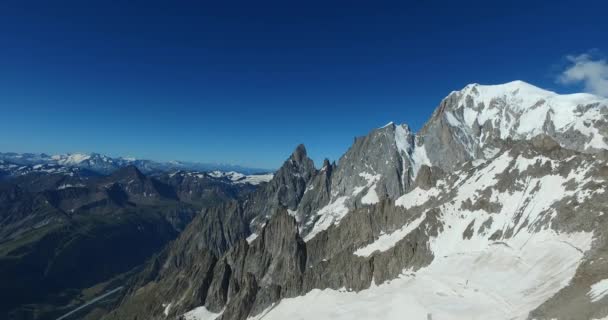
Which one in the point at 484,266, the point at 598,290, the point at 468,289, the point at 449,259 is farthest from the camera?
the point at 449,259

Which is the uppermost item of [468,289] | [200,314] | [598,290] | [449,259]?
[598,290]

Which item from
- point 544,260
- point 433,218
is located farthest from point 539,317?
point 433,218

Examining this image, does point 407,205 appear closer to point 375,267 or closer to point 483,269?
point 375,267

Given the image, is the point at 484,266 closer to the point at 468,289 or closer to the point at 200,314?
the point at 468,289

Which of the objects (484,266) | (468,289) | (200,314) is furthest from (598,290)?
(200,314)

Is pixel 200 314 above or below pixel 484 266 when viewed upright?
below

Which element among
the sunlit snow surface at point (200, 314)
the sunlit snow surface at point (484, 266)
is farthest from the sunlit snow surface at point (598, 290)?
the sunlit snow surface at point (200, 314)

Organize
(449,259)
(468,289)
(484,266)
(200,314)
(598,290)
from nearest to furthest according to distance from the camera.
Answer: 1. (598,290)
2. (468,289)
3. (484,266)
4. (449,259)
5. (200,314)

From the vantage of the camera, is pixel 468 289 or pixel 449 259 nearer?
pixel 468 289

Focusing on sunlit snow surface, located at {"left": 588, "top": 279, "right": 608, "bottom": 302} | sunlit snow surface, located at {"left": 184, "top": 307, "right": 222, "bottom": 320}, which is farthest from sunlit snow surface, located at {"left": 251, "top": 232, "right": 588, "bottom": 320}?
sunlit snow surface, located at {"left": 184, "top": 307, "right": 222, "bottom": 320}

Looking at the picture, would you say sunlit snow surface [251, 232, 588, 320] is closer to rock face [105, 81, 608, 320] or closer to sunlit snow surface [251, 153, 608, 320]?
sunlit snow surface [251, 153, 608, 320]

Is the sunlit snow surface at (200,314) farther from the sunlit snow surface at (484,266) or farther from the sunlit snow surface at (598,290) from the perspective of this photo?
the sunlit snow surface at (598,290)

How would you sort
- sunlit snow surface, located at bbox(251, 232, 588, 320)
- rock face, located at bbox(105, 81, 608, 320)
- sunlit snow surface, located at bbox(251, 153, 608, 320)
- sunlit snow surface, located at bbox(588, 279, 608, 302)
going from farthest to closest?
1. sunlit snow surface, located at bbox(251, 153, 608, 320)
2. rock face, located at bbox(105, 81, 608, 320)
3. sunlit snow surface, located at bbox(251, 232, 588, 320)
4. sunlit snow surface, located at bbox(588, 279, 608, 302)
